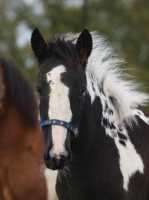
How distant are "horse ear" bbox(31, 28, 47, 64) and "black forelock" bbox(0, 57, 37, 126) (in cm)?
230

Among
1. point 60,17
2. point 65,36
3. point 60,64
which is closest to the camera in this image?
point 60,64

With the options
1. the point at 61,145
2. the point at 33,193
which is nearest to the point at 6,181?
the point at 33,193

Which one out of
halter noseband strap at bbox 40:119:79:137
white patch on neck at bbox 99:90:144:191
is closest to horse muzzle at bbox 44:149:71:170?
halter noseband strap at bbox 40:119:79:137

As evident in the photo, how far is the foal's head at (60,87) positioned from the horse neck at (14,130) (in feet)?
7.40

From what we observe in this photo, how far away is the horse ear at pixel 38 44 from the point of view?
466 cm

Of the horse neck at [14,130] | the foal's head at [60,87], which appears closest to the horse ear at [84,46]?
the foal's head at [60,87]

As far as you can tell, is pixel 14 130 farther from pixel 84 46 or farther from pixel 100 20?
pixel 100 20

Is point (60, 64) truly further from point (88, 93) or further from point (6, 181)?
point (6, 181)

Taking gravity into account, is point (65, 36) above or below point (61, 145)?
above

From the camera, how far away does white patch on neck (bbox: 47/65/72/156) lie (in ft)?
13.6

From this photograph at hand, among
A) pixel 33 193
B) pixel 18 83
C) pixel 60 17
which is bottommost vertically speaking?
pixel 33 193

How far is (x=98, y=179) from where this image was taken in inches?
179

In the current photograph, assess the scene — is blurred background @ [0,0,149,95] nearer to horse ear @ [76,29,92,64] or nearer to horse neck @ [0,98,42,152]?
horse neck @ [0,98,42,152]

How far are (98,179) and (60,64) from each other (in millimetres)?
992
